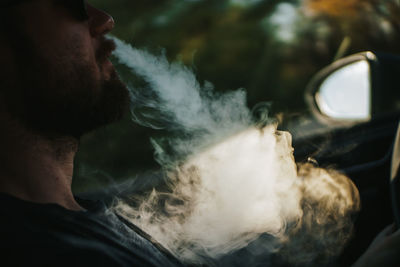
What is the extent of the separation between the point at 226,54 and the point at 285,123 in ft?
10.3

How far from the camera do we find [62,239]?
1.46 meters

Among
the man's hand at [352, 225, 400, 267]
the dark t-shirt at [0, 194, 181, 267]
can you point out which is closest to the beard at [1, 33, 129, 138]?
the dark t-shirt at [0, 194, 181, 267]

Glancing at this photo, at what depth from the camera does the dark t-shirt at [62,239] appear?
1355mm

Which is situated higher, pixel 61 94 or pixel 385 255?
pixel 61 94

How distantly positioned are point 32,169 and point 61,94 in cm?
30

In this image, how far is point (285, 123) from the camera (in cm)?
299

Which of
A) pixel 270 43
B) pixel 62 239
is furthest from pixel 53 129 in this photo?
pixel 270 43

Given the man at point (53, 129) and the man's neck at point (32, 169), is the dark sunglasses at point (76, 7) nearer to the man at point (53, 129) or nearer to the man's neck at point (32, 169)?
the man at point (53, 129)

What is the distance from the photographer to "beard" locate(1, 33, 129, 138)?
5.49 ft

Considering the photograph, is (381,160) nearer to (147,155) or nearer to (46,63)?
(147,155)

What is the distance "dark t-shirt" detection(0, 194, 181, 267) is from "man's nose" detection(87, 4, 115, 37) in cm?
77

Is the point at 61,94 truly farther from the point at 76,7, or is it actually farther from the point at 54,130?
the point at 76,7

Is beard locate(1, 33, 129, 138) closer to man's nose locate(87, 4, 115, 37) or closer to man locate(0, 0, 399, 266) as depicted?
man locate(0, 0, 399, 266)

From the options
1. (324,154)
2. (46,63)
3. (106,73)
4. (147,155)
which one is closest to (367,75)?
(324,154)
